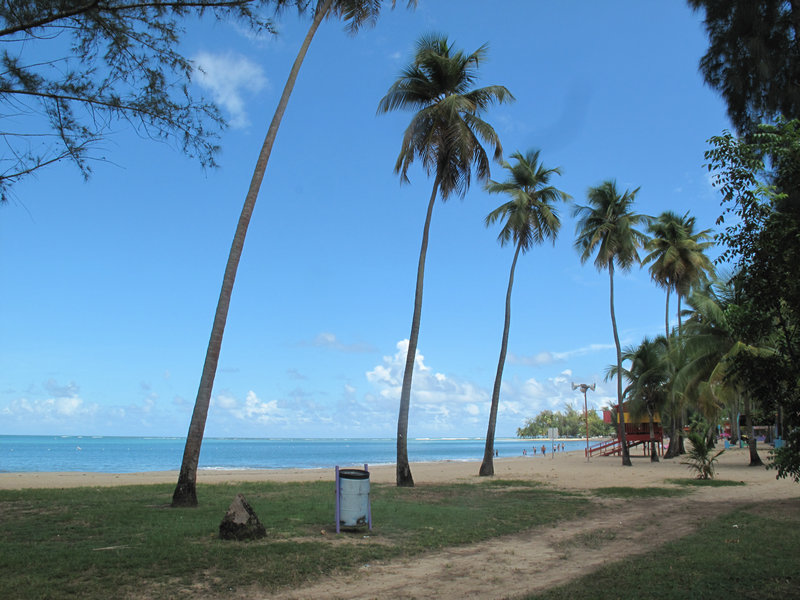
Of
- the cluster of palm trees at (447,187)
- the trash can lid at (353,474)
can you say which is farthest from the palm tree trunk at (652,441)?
the trash can lid at (353,474)

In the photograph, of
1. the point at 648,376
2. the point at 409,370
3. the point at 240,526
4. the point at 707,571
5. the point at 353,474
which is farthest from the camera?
the point at 648,376

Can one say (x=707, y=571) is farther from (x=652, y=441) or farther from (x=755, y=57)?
(x=652, y=441)

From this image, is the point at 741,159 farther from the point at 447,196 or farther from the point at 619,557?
the point at 447,196

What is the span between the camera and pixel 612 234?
33.2 meters

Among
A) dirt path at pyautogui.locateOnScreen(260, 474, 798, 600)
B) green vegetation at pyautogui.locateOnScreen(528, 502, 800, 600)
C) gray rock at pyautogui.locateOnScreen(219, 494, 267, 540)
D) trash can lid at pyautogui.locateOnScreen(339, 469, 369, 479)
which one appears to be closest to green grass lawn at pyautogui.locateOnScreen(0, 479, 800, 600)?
green vegetation at pyautogui.locateOnScreen(528, 502, 800, 600)

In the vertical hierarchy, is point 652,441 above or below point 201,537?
below

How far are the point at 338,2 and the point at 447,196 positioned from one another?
782cm

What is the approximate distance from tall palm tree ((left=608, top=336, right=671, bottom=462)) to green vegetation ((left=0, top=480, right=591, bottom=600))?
978 inches

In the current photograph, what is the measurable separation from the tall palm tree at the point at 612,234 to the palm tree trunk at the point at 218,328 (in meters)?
24.0

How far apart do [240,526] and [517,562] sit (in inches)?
156

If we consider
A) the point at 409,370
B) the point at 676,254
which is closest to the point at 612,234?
the point at 676,254

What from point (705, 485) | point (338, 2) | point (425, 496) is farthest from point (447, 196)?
point (705, 485)

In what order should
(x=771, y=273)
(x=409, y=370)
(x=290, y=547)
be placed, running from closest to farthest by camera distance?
(x=771, y=273)
(x=290, y=547)
(x=409, y=370)

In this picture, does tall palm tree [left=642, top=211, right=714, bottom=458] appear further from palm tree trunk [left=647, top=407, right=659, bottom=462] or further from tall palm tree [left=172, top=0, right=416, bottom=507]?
tall palm tree [left=172, top=0, right=416, bottom=507]
